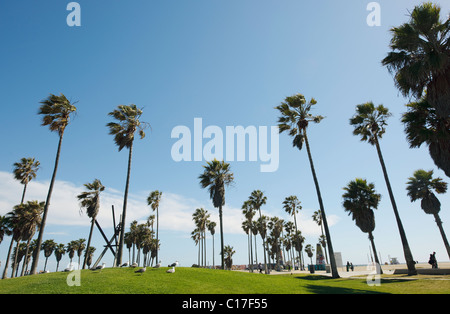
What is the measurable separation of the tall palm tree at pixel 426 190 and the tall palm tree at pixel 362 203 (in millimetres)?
5154

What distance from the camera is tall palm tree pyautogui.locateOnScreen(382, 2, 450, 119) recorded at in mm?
12633

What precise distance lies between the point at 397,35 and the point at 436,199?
82.1 feet

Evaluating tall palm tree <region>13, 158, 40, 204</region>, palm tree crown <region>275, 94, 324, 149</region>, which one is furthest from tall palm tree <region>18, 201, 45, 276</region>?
palm tree crown <region>275, 94, 324, 149</region>

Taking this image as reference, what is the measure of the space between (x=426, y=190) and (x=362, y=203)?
845 centimetres

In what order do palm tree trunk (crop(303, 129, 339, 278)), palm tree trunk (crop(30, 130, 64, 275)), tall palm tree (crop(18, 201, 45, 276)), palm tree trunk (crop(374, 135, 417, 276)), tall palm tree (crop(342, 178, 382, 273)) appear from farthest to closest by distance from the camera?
tall palm tree (crop(18, 201, 45, 276)), tall palm tree (crop(342, 178, 382, 273)), palm tree trunk (crop(303, 129, 339, 278)), palm tree trunk (crop(374, 135, 417, 276)), palm tree trunk (crop(30, 130, 64, 275))

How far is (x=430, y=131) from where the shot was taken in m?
15.5

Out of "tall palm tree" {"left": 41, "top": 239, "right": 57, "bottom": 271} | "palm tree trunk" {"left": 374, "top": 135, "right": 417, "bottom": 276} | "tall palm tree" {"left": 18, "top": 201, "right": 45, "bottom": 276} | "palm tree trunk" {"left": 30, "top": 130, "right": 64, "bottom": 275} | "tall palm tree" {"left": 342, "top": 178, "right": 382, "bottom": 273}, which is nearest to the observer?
"palm tree trunk" {"left": 30, "top": 130, "right": 64, "bottom": 275}

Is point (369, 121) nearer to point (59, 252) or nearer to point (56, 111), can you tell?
point (56, 111)

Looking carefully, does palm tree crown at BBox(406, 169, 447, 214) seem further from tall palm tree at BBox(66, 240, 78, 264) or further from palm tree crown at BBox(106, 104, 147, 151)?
tall palm tree at BBox(66, 240, 78, 264)

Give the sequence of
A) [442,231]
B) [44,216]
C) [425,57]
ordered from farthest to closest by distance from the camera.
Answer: [442,231] → [44,216] → [425,57]

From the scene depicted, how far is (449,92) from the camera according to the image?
12344 mm

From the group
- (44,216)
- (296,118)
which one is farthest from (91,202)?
(296,118)

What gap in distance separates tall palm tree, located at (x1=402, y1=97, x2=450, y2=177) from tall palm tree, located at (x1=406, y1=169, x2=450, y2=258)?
1799 centimetres
